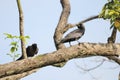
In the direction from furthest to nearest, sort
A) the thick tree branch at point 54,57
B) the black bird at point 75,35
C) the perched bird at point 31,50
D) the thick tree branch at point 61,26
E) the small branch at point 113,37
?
the perched bird at point 31,50 < the black bird at point 75,35 < the thick tree branch at point 61,26 < the small branch at point 113,37 < the thick tree branch at point 54,57

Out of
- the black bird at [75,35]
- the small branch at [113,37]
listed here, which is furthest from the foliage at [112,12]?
the black bird at [75,35]

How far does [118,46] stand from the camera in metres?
5.27

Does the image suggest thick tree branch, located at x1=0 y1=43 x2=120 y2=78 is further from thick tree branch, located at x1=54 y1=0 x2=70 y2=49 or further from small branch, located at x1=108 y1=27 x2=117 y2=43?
thick tree branch, located at x1=54 y1=0 x2=70 y2=49

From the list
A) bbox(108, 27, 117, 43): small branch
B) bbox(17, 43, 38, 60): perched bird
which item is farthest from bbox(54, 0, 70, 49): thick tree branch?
bbox(108, 27, 117, 43): small branch

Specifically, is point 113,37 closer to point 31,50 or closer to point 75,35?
point 75,35

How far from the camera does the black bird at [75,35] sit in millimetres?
6222

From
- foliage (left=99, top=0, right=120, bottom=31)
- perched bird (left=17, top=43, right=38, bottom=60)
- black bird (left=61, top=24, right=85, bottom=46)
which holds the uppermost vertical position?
foliage (left=99, top=0, right=120, bottom=31)

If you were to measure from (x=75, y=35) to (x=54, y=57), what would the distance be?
160cm

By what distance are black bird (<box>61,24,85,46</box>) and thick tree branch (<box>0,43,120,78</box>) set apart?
1.04 m

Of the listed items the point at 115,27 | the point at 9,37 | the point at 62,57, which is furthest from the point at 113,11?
the point at 9,37

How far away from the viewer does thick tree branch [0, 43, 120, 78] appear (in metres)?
5.07

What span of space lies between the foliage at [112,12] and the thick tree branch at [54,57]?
46 centimetres

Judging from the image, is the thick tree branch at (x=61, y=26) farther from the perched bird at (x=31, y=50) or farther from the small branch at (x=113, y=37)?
the small branch at (x=113, y=37)

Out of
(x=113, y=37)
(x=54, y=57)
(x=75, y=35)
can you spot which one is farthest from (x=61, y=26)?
(x=54, y=57)
